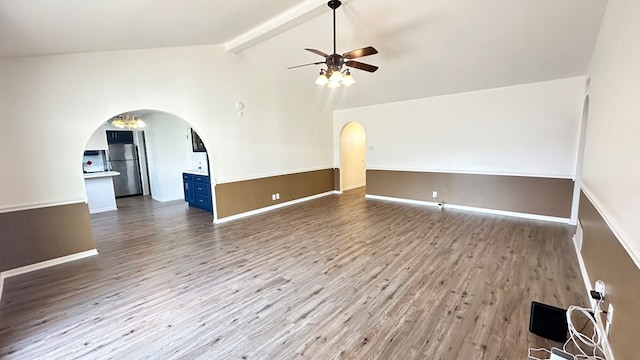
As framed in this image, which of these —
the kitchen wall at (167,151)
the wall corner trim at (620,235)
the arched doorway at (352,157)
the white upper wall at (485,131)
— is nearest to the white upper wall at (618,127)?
the wall corner trim at (620,235)

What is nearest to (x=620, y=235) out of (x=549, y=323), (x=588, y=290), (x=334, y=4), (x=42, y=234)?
(x=549, y=323)

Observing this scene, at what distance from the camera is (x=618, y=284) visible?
1.74 meters

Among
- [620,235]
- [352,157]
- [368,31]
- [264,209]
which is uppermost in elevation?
[368,31]

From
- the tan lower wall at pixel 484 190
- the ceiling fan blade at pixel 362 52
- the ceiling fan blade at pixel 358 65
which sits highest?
the ceiling fan blade at pixel 362 52

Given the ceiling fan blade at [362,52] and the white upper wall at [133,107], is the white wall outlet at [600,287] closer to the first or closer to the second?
the ceiling fan blade at [362,52]

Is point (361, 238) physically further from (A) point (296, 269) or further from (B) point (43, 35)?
(B) point (43, 35)

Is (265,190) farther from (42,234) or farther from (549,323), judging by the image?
(549,323)

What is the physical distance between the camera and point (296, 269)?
125 inches

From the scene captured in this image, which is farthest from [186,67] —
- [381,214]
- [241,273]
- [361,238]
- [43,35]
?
[381,214]

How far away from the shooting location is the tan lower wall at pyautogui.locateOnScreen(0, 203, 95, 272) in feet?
10.3

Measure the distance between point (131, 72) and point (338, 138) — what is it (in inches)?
189

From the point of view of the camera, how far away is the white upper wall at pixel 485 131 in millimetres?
4449

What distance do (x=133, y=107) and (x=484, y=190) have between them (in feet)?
20.4

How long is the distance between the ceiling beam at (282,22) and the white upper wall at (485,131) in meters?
3.37
